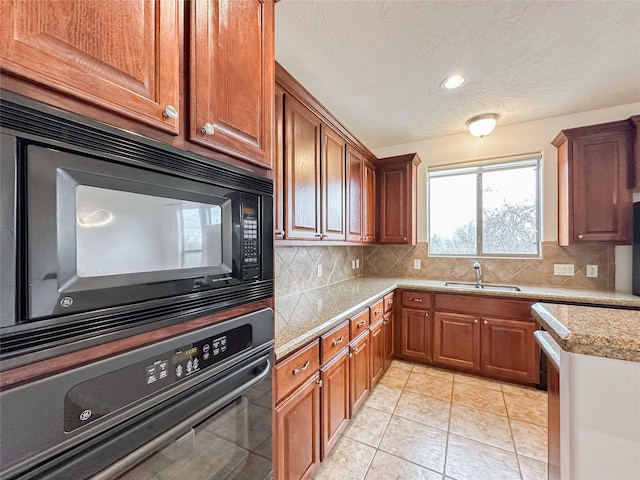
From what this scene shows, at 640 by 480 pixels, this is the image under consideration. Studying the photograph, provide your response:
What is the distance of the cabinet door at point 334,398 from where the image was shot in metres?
1.57

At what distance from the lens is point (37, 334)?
1.57ft

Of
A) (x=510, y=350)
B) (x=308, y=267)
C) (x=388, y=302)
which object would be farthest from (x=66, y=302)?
(x=510, y=350)

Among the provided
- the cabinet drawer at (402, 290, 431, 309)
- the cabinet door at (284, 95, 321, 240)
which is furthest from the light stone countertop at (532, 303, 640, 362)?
the cabinet drawer at (402, 290, 431, 309)

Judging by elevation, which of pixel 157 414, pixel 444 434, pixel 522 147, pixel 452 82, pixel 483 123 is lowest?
pixel 444 434

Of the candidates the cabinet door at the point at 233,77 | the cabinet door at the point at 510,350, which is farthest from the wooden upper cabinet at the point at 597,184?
the cabinet door at the point at 233,77

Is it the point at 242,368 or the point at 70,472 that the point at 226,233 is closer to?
the point at 242,368

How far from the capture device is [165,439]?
669mm

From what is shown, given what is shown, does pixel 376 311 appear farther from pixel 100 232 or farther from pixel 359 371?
pixel 100 232

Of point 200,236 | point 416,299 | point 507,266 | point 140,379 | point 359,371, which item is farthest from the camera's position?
point 507,266

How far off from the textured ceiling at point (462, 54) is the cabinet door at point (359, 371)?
2.03 m

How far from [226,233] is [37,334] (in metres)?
0.48

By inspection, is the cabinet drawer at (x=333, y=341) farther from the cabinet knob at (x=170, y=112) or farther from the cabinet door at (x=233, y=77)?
the cabinet knob at (x=170, y=112)

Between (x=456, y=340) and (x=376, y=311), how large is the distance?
3.46 ft

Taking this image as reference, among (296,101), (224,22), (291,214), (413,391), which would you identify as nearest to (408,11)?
(296,101)
